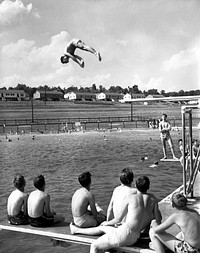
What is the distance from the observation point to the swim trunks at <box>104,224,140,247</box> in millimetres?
5637

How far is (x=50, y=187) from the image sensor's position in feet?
44.8

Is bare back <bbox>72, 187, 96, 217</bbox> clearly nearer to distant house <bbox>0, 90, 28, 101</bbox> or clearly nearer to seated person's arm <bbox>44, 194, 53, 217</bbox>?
seated person's arm <bbox>44, 194, 53, 217</bbox>

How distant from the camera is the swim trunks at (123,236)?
5.64 meters

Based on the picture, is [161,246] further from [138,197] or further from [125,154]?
[125,154]

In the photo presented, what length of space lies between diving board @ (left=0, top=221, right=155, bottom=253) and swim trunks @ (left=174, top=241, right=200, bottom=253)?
1.65 feet

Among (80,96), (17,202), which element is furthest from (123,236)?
(80,96)

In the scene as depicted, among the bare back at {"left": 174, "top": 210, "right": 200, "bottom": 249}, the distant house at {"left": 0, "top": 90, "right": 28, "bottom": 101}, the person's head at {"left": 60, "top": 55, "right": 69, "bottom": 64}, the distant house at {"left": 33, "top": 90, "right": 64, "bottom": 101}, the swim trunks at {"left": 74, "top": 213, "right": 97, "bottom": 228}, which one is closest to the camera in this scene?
the bare back at {"left": 174, "top": 210, "right": 200, "bottom": 249}

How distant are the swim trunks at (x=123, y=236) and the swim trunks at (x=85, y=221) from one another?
2.95ft

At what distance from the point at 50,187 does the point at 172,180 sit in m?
4.67

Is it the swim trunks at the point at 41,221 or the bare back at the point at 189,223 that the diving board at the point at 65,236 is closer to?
the swim trunks at the point at 41,221

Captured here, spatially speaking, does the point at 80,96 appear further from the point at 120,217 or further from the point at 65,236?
the point at 120,217

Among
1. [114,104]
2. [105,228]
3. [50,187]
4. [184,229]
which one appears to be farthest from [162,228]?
[114,104]

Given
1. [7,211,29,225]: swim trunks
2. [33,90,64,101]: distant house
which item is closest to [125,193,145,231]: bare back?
[7,211,29,225]: swim trunks

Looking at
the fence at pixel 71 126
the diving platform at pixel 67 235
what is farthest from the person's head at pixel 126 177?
the fence at pixel 71 126
